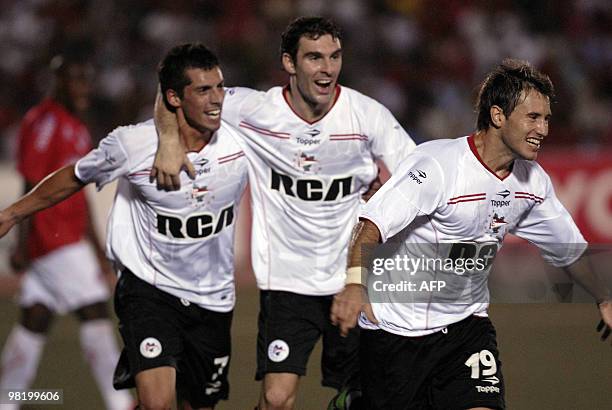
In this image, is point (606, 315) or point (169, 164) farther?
point (169, 164)

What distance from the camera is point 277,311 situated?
5629mm

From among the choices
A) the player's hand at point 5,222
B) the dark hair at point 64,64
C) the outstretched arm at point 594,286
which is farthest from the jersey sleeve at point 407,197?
the dark hair at point 64,64

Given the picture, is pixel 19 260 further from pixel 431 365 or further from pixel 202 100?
pixel 431 365

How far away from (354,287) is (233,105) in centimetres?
210

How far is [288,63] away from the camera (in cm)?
585

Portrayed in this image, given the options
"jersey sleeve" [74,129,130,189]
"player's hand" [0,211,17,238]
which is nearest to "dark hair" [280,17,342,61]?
"jersey sleeve" [74,129,130,189]

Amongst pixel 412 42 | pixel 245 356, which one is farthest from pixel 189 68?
pixel 412 42

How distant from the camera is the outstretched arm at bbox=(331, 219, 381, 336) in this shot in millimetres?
3908

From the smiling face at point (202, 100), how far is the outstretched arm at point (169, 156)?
99 mm

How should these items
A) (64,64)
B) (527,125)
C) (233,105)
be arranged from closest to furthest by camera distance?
1. (527,125)
2. (233,105)
3. (64,64)

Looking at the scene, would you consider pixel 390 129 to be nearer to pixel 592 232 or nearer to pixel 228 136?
pixel 228 136

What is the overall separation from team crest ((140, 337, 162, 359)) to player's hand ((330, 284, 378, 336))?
1.48m

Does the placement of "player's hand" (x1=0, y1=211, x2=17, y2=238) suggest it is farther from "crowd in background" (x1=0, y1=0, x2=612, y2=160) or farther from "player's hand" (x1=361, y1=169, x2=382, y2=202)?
"crowd in background" (x1=0, y1=0, x2=612, y2=160)

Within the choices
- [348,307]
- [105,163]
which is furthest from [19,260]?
[348,307]
